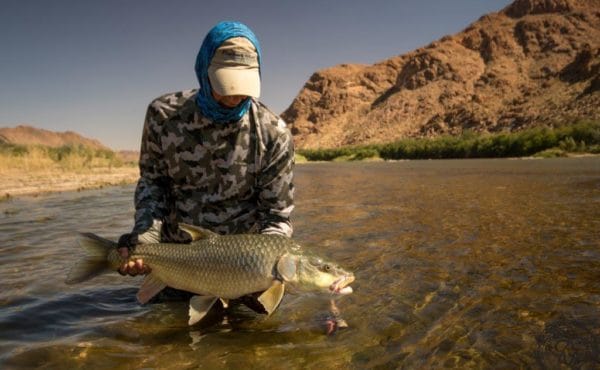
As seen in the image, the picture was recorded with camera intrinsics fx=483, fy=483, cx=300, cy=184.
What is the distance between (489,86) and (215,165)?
10203 centimetres

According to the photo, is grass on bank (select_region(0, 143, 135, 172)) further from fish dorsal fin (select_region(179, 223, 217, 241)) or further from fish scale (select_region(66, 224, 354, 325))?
fish dorsal fin (select_region(179, 223, 217, 241))

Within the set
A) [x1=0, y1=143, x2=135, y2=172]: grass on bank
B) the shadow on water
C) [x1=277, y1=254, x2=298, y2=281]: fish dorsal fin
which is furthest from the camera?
[x1=0, y1=143, x2=135, y2=172]: grass on bank

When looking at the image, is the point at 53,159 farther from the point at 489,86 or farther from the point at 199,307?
the point at 489,86

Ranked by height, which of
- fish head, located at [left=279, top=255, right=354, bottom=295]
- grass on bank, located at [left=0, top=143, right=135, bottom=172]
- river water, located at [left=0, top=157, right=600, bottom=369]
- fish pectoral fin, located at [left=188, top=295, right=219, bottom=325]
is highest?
grass on bank, located at [left=0, top=143, right=135, bottom=172]

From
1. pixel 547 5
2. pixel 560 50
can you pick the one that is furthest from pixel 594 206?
pixel 547 5

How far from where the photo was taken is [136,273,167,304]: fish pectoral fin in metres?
3.49

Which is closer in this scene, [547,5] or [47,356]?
[47,356]

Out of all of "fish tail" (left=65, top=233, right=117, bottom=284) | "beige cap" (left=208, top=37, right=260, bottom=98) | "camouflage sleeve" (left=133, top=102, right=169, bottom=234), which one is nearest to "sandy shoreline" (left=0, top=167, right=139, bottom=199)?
"camouflage sleeve" (left=133, top=102, right=169, bottom=234)

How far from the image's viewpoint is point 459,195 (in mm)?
12828

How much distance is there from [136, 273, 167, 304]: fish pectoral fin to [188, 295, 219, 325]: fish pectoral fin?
339mm

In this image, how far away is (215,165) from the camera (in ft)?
12.6

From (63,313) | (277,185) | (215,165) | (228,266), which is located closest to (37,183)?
(63,313)

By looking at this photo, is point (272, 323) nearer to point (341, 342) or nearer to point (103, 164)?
point (341, 342)

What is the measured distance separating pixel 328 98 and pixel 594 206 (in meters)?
141
